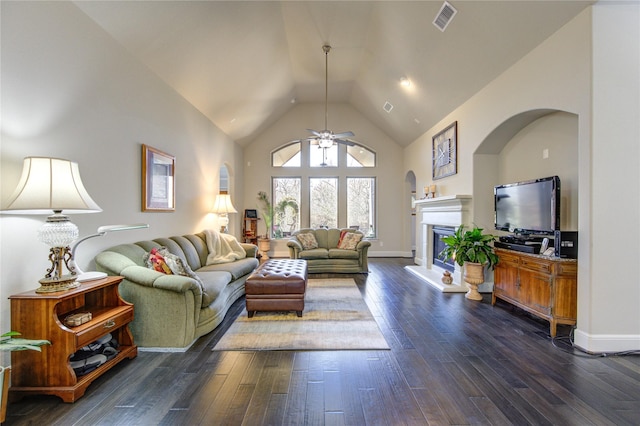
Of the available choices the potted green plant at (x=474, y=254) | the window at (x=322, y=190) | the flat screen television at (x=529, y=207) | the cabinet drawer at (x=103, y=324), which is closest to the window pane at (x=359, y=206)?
the window at (x=322, y=190)

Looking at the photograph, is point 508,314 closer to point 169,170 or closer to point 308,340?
point 308,340

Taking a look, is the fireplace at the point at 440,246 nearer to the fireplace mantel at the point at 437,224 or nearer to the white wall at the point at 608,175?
the fireplace mantel at the point at 437,224

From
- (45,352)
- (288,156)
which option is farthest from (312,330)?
(288,156)

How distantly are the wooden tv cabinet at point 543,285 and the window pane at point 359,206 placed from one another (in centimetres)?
465

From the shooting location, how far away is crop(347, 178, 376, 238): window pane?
839cm

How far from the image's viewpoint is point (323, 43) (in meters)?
5.31

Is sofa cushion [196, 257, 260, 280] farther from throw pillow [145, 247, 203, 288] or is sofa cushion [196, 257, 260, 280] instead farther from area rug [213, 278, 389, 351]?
throw pillow [145, 247, 203, 288]

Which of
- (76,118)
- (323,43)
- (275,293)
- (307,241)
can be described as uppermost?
(323,43)

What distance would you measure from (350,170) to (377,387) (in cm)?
672

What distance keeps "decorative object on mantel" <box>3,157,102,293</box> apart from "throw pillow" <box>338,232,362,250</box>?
15.7 ft

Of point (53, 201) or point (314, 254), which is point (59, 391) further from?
point (314, 254)

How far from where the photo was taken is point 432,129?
6.26 m

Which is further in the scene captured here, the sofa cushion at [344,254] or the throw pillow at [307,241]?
the throw pillow at [307,241]

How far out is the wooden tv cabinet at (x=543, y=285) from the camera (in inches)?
117
